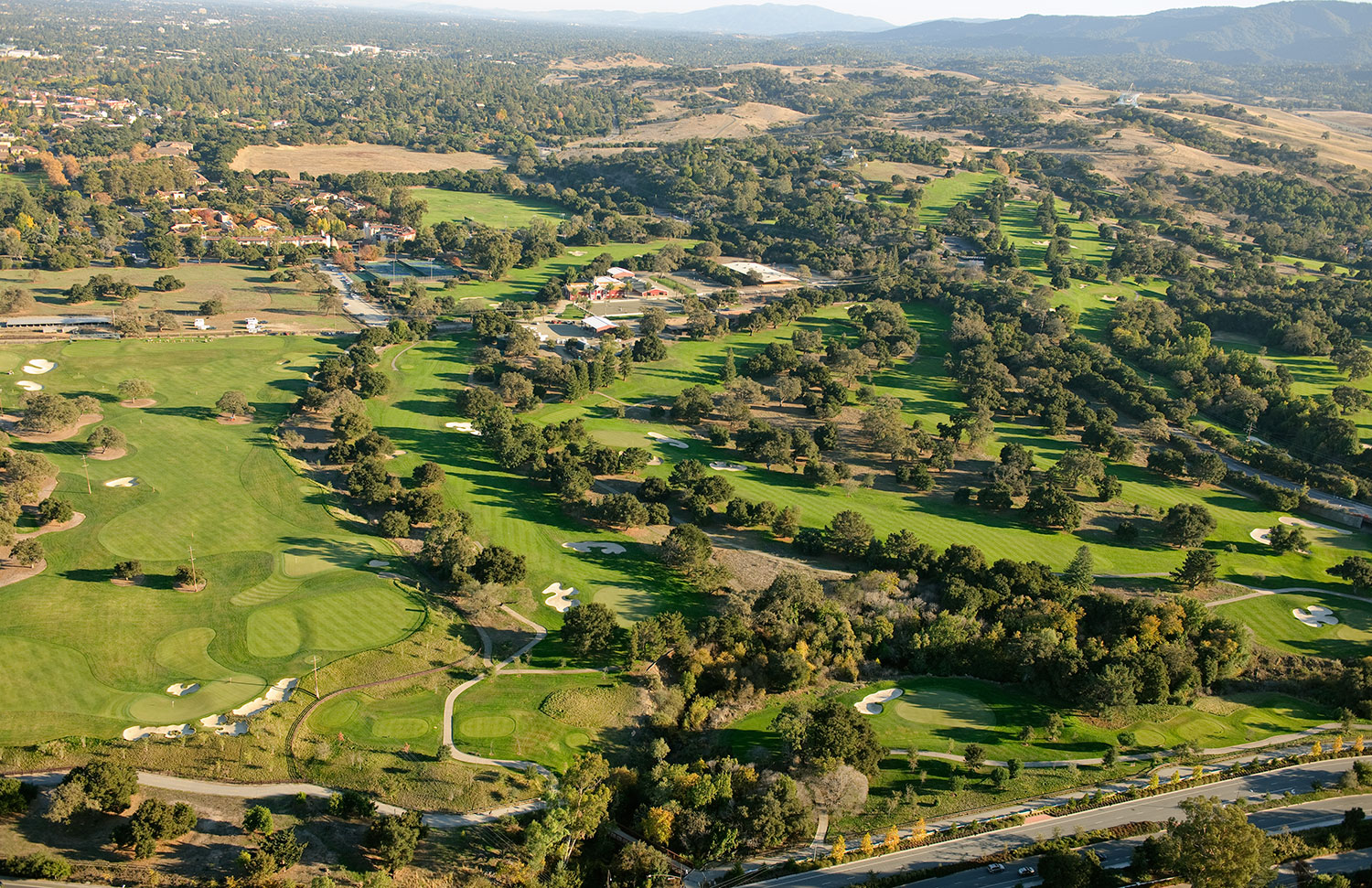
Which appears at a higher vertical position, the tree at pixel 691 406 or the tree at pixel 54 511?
the tree at pixel 691 406

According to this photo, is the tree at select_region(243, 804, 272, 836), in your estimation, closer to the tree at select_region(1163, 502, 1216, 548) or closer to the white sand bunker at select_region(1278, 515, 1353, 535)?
the tree at select_region(1163, 502, 1216, 548)

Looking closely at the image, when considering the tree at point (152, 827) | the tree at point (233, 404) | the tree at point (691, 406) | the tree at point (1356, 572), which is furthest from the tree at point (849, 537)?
the tree at point (233, 404)

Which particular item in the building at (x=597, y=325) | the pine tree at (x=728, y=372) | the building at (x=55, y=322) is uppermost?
the building at (x=597, y=325)

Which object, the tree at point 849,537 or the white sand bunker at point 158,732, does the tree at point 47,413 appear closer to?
the white sand bunker at point 158,732

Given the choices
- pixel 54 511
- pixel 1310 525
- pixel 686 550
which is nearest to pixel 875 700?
pixel 686 550

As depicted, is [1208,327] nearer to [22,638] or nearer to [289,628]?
[289,628]

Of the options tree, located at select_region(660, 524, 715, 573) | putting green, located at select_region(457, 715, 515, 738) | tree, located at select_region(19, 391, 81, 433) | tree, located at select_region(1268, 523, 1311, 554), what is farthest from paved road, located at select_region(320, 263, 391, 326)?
tree, located at select_region(1268, 523, 1311, 554)
